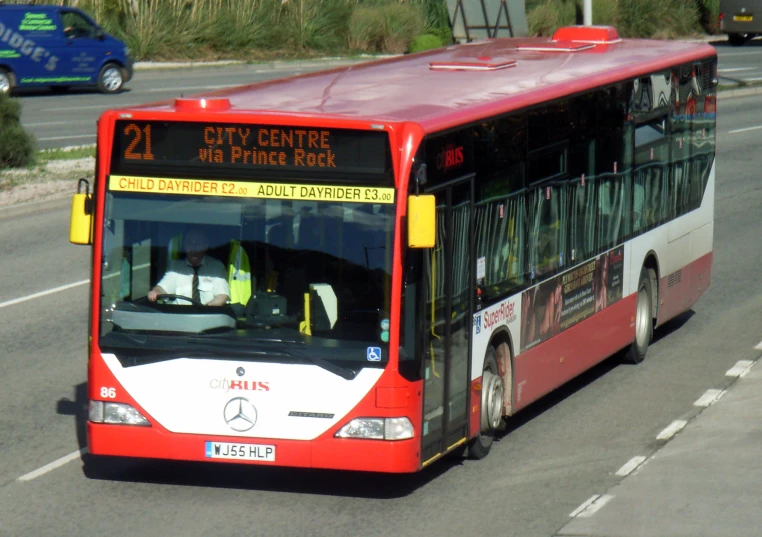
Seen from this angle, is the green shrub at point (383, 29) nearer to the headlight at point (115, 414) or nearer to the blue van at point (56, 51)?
the blue van at point (56, 51)

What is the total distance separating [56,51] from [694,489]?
28.7 meters

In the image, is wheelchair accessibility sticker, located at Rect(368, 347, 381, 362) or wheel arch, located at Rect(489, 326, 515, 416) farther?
wheel arch, located at Rect(489, 326, 515, 416)

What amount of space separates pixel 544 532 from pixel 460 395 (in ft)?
4.28

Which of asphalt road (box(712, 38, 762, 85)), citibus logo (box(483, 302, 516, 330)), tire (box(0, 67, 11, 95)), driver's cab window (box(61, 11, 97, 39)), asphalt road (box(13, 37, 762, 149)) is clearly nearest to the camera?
citibus logo (box(483, 302, 516, 330))

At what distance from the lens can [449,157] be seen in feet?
28.2

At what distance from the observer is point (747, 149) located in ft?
88.2

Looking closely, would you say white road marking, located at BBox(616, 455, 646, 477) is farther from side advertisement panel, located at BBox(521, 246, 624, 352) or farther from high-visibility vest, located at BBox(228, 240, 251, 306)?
high-visibility vest, located at BBox(228, 240, 251, 306)

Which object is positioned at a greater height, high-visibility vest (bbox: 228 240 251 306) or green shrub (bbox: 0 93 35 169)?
high-visibility vest (bbox: 228 240 251 306)

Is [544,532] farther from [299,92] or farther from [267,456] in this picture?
[299,92]

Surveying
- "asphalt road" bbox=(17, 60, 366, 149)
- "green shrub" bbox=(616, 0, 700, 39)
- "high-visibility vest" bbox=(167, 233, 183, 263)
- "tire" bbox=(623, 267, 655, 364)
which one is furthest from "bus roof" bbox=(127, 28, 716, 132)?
"green shrub" bbox=(616, 0, 700, 39)

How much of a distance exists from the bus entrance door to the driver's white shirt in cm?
122

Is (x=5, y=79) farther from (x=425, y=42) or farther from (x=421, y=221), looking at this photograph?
(x=421, y=221)

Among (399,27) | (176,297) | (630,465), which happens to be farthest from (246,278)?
(399,27)

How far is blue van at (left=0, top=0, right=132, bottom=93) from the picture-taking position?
3394 cm
